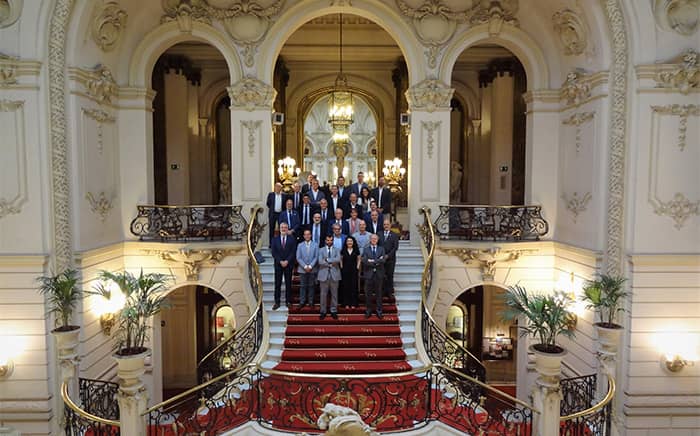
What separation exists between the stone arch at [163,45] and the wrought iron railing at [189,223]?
3096 millimetres

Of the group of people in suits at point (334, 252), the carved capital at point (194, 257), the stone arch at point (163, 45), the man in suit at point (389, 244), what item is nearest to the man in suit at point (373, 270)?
the group of people in suits at point (334, 252)

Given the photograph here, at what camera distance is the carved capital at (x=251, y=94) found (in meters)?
11.7

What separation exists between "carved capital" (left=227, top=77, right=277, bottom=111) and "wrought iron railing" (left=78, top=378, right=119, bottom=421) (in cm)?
675

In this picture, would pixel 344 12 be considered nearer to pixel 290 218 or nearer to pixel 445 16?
pixel 445 16

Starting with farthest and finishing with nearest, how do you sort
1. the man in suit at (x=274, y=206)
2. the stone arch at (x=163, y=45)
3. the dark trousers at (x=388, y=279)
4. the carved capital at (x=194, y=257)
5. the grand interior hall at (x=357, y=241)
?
the stone arch at (x=163, y=45)
the carved capital at (x=194, y=257)
the man in suit at (x=274, y=206)
the dark trousers at (x=388, y=279)
the grand interior hall at (x=357, y=241)

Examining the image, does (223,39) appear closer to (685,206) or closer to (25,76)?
(25,76)

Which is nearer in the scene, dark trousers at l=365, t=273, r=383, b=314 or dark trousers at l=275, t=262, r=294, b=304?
dark trousers at l=365, t=273, r=383, b=314

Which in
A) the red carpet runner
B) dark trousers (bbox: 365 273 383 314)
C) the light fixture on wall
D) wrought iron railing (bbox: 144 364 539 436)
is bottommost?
wrought iron railing (bbox: 144 364 539 436)

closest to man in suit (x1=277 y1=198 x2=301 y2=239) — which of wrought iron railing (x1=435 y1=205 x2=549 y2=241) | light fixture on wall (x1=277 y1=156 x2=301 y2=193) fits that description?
wrought iron railing (x1=435 y1=205 x2=549 y2=241)

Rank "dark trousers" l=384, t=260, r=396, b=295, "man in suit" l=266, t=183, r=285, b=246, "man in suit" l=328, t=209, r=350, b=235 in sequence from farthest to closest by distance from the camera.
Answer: "man in suit" l=266, t=183, r=285, b=246 < "dark trousers" l=384, t=260, r=396, b=295 < "man in suit" l=328, t=209, r=350, b=235

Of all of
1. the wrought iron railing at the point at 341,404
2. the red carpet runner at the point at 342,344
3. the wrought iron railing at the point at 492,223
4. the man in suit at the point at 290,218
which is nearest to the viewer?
the wrought iron railing at the point at 341,404

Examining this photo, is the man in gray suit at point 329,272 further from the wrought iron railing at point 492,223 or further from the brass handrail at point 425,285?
the wrought iron railing at point 492,223

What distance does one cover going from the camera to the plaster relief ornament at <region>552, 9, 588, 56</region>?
1027cm

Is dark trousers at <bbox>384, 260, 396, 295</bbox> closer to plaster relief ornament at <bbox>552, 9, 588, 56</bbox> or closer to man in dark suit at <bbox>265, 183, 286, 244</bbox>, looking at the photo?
man in dark suit at <bbox>265, 183, 286, 244</bbox>
